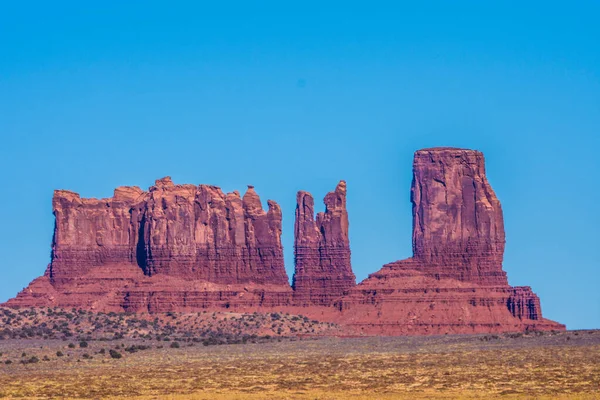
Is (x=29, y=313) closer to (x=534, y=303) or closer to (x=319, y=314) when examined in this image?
(x=319, y=314)

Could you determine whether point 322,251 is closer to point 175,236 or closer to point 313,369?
point 175,236

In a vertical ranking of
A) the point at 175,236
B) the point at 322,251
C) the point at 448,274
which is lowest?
the point at 448,274

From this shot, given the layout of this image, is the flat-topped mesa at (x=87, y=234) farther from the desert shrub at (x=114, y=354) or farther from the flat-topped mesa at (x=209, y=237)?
the desert shrub at (x=114, y=354)

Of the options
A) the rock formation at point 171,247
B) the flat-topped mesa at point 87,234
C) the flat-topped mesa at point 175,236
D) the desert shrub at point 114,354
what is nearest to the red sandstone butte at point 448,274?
the rock formation at point 171,247

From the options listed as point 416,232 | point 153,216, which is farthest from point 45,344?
point 416,232

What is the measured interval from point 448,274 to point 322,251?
1476 cm

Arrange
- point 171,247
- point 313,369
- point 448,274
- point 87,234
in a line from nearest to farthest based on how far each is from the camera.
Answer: point 313,369, point 448,274, point 171,247, point 87,234

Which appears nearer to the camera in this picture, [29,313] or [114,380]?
[114,380]

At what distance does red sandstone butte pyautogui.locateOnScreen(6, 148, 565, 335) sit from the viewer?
165500 millimetres

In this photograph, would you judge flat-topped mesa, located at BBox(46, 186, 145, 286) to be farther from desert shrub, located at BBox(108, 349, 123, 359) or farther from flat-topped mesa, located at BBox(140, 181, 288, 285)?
desert shrub, located at BBox(108, 349, 123, 359)

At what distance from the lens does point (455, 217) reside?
170 metres

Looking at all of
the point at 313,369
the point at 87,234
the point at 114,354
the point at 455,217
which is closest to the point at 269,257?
the point at 87,234

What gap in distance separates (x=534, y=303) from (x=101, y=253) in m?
45.7

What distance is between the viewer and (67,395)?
3396 inches
